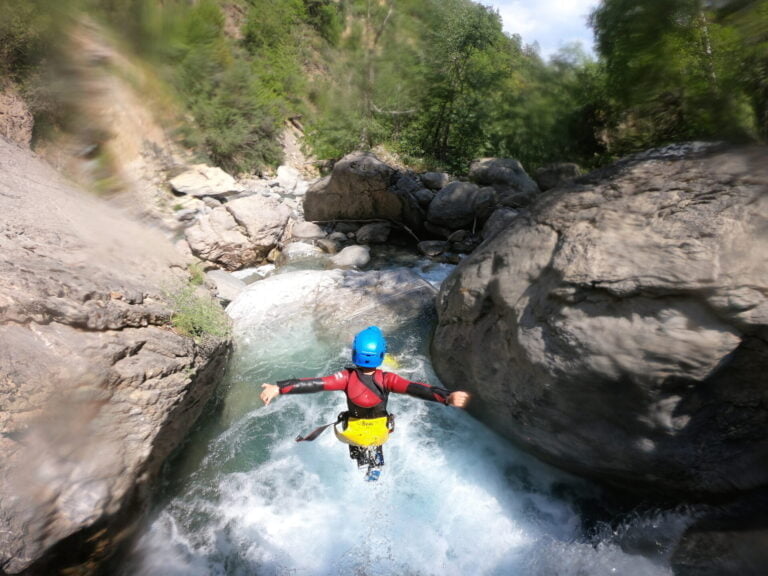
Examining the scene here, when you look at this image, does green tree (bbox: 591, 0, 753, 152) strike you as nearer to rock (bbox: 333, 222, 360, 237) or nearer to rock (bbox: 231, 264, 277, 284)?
rock (bbox: 333, 222, 360, 237)

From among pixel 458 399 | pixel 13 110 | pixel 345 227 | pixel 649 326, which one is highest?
pixel 13 110

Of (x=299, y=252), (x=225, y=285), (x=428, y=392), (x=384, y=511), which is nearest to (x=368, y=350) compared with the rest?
(x=428, y=392)

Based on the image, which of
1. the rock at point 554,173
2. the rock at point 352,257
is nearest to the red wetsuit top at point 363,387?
the rock at point 352,257

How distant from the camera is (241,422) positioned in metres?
3.75

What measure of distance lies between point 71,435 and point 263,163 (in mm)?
9573

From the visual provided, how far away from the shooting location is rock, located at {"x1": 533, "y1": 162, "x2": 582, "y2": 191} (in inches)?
427

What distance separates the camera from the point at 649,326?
2.25m

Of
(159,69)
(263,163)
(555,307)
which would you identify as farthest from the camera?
(263,163)

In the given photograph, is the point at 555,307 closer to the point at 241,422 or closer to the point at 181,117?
the point at 181,117

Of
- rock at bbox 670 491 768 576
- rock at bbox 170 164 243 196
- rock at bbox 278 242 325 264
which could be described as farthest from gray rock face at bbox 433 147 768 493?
rock at bbox 170 164 243 196

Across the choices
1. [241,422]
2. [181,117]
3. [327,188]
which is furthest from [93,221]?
[327,188]

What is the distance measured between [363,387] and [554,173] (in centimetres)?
1085

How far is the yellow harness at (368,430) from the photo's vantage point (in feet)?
8.31

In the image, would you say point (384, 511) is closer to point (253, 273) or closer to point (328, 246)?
point (253, 273)
